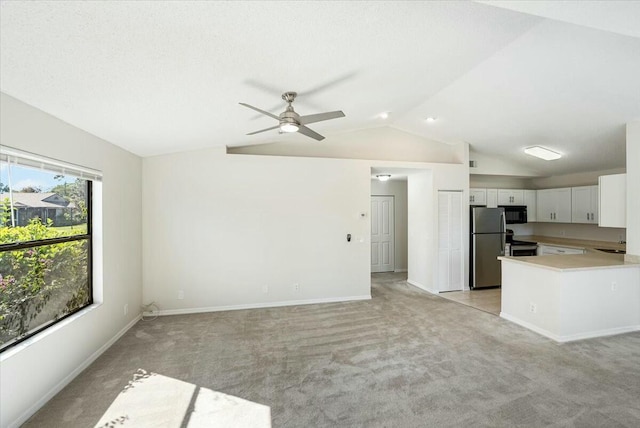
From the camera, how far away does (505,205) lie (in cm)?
638

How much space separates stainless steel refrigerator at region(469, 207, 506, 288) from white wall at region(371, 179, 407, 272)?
6.49 feet

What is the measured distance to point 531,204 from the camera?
662cm

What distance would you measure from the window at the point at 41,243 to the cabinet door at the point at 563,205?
8222 mm

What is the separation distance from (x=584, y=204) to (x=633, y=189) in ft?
8.06

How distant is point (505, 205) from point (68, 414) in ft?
25.0

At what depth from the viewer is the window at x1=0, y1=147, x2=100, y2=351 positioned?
Answer: 2.10m

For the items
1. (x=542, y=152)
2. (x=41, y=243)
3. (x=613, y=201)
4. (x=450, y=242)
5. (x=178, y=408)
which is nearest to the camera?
(x=178, y=408)

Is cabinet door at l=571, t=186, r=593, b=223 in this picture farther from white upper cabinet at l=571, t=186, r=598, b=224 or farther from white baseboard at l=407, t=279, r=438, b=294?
white baseboard at l=407, t=279, r=438, b=294

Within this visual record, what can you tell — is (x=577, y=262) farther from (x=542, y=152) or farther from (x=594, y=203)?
(x=594, y=203)

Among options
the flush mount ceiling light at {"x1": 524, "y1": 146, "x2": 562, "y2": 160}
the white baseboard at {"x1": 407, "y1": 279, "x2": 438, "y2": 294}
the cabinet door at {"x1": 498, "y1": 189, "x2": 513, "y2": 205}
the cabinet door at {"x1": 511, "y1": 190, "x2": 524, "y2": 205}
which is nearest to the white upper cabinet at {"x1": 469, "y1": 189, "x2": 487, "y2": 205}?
the cabinet door at {"x1": 498, "y1": 189, "x2": 513, "y2": 205}

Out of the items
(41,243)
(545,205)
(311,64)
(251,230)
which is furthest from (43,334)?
(545,205)

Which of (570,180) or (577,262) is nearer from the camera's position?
(577,262)

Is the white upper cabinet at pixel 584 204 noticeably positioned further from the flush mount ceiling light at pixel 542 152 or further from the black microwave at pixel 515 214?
the flush mount ceiling light at pixel 542 152

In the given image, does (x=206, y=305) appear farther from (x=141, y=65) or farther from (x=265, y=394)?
(x=141, y=65)
